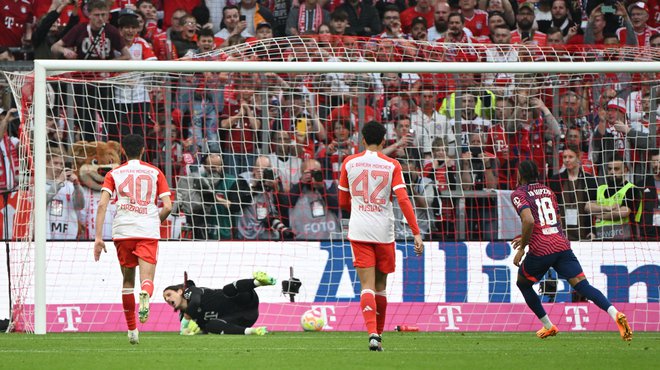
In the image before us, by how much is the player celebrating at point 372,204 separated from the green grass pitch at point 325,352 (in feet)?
2.62

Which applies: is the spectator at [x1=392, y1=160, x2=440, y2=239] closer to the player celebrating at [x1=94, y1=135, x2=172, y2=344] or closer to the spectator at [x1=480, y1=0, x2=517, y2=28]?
the spectator at [x1=480, y1=0, x2=517, y2=28]

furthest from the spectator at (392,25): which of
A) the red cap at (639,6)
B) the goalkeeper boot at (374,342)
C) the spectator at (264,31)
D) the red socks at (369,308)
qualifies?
the goalkeeper boot at (374,342)

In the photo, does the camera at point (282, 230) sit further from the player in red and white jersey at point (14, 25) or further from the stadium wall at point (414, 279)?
the player in red and white jersey at point (14, 25)

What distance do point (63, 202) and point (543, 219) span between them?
6791 mm

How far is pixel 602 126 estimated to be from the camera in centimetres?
1584

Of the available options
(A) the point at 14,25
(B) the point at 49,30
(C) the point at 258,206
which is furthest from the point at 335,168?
(A) the point at 14,25

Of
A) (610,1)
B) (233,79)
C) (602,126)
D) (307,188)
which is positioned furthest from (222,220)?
(610,1)

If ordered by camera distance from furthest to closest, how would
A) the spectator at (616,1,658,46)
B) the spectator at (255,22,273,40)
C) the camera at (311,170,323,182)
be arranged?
the spectator at (616,1,658,46) < the spectator at (255,22,273,40) < the camera at (311,170,323,182)

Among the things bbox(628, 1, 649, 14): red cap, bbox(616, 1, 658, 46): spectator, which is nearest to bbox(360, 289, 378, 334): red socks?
bbox(616, 1, 658, 46): spectator

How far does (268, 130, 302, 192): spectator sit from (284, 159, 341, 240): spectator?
0.11 meters

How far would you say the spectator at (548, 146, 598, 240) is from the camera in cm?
1509

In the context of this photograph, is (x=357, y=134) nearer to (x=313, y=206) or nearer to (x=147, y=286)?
(x=313, y=206)

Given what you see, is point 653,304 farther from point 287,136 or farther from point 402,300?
point 287,136

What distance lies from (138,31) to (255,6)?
6.77ft
